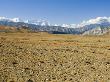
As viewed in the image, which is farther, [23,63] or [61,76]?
[23,63]

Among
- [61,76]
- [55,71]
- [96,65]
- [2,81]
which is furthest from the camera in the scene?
[96,65]

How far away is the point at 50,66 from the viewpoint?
30625mm

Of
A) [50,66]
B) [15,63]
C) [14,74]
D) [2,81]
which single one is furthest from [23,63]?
[2,81]

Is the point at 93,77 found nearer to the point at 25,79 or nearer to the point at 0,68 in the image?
the point at 25,79

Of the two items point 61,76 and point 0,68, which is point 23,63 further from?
point 61,76

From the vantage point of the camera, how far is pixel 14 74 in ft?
83.1

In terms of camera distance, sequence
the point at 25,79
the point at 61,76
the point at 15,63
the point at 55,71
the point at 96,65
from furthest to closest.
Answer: the point at 96,65 → the point at 15,63 → the point at 55,71 → the point at 61,76 → the point at 25,79

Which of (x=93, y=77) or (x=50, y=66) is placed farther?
(x=50, y=66)

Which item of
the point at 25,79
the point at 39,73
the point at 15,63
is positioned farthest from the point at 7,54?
the point at 25,79

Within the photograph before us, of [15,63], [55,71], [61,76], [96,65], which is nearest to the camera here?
[61,76]

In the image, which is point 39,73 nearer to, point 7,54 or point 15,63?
point 15,63

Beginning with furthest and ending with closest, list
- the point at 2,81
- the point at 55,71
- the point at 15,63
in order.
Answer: the point at 15,63 → the point at 55,71 → the point at 2,81

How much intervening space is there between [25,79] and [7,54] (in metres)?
11.0

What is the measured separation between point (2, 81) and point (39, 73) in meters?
5.10
